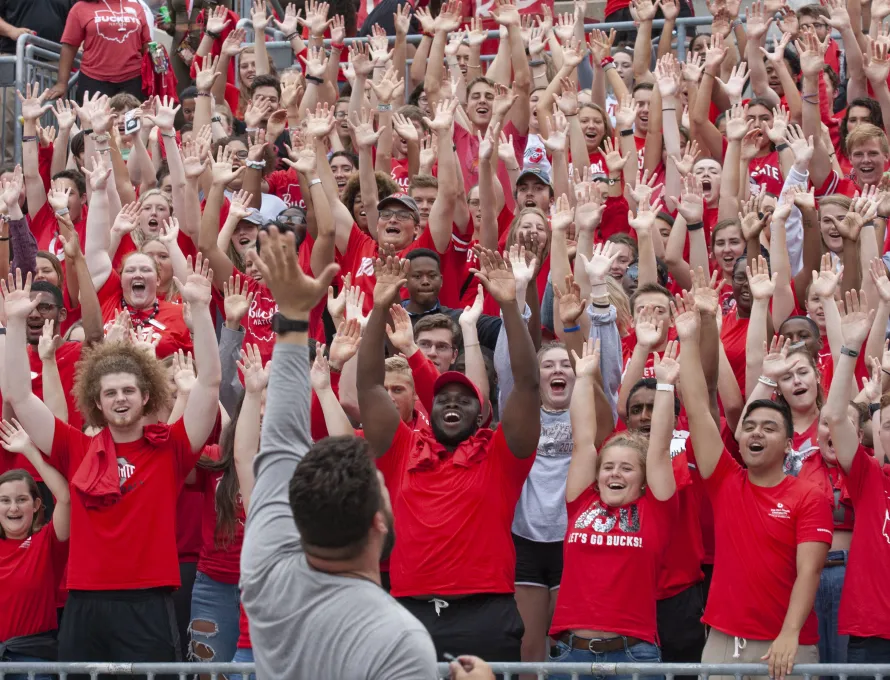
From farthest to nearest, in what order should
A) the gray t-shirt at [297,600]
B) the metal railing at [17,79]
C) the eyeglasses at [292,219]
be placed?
the metal railing at [17,79]
the eyeglasses at [292,219]
the gray t-shirt at [297,600]

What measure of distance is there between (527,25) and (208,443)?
5817 millimetres

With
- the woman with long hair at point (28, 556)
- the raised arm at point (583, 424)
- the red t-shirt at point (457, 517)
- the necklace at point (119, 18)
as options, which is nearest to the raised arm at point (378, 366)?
the red t-shirt at point (457, 517)

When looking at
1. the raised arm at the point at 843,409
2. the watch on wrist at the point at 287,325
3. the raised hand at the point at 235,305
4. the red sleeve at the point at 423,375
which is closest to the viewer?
the watch on wrist at the point at 287,325

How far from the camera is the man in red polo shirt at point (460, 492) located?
5422 mm

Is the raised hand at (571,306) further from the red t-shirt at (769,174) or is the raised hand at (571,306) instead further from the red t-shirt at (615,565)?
the red t-shirt at (769,174)

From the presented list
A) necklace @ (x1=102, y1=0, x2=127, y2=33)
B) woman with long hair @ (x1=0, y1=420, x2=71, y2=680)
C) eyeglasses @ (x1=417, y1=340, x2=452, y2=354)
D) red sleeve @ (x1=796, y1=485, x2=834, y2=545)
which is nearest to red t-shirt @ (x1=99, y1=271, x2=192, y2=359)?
woman with long hair @ (x1=0, y1=420, x2=71, y2=680)

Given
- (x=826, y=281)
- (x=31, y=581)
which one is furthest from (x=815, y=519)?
(x=31, y=581)

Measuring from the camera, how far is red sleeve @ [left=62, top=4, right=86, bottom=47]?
1152cm

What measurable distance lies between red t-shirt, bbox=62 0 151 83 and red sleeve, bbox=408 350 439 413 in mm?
6089

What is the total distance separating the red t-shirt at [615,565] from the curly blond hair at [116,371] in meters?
1.97

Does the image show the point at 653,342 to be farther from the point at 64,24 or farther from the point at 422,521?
the point at 64,24

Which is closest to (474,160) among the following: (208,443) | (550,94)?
(550,94)

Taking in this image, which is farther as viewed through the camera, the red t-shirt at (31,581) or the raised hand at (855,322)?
the red t-shirt at (31,581)

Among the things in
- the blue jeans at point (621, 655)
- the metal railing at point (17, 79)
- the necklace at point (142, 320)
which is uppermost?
the metal railing at point (17, 79)
